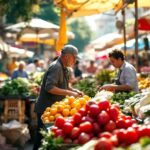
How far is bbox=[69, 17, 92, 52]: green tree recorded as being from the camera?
328 ft

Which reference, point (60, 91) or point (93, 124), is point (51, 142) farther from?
point (60, 91)

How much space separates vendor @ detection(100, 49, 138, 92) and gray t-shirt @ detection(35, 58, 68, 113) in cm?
92

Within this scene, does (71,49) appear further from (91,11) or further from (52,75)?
(91,11)

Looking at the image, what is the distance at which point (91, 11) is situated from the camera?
15734 mm

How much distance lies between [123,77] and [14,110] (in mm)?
4734

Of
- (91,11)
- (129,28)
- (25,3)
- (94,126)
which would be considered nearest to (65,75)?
(94,126)

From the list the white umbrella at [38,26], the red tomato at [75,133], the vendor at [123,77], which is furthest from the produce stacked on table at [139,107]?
the white umbrella at [38,26]

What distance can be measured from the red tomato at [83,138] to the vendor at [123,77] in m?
4.21

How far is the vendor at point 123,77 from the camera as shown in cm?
960

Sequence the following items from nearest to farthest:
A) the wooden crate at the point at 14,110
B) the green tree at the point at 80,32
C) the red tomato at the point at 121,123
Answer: the red tomato at the point at 121,123 < the wooden crate at the point at 14,110 < the green tree at the point at 80,32

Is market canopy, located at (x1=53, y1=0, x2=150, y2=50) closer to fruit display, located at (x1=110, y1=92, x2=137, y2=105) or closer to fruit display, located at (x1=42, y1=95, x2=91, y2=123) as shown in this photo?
fruit display, located at (x1=110, y1=92, x2=137, y2=105)

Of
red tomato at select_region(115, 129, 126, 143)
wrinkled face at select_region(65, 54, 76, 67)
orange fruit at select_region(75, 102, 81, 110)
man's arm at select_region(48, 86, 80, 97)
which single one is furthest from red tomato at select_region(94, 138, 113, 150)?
wrinkled face at select_region(65, 54, 76, 67)

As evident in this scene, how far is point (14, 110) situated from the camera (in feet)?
45.3

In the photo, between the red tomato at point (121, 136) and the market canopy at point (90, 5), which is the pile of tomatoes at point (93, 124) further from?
the market canopy at point (90, 5)
